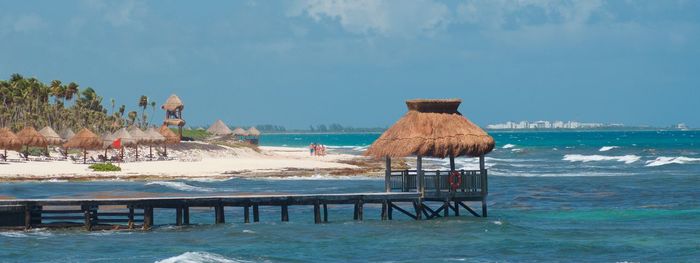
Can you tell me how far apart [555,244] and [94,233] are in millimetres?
11928

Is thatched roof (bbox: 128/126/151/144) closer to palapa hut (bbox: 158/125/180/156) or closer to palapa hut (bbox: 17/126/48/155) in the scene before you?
palapa hut (bbox: 158/125/180/156)

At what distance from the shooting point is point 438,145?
3114 centimetres

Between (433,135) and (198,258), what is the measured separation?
31.7 ft

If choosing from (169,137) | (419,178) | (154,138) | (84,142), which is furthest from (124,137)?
(419,178)

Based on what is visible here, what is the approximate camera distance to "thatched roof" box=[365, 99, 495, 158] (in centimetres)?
3117

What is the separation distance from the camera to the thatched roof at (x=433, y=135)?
3117cm

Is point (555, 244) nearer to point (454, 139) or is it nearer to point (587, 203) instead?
point (454, 139)

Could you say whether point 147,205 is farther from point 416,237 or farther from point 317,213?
point 416,237

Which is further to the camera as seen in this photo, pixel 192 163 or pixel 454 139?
pixel 192 163

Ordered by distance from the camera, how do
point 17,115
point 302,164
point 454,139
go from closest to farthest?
point 454,139
point 302,164
point 17,115

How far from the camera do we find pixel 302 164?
6844 cm

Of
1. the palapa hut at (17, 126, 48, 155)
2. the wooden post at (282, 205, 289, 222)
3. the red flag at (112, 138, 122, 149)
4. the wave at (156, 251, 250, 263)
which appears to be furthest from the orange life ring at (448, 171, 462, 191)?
the palapa hut at (17, 126, 48, 155)

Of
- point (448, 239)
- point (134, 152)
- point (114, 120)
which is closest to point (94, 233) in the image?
point (448, 239)

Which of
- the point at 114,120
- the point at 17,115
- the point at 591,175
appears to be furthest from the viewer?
the point at 114,120
